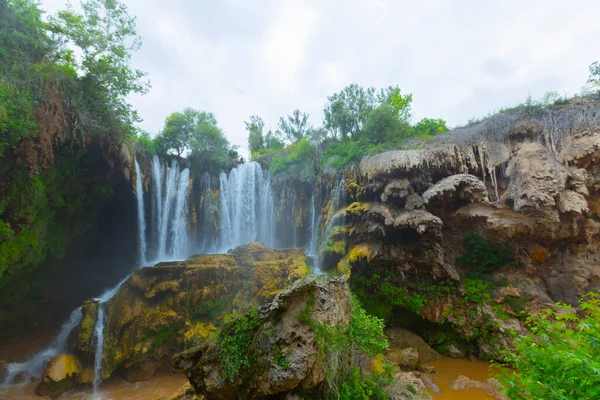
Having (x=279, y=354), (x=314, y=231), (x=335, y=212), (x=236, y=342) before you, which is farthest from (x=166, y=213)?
(x=279, y=354)

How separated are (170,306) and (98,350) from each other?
7.31ft

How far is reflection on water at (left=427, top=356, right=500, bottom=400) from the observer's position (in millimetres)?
6238

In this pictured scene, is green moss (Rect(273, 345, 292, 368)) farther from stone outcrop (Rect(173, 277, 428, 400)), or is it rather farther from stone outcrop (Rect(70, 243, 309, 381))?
stone outcrop (Rect(70, 243, 309, 381))

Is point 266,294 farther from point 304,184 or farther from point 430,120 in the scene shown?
point 430,120

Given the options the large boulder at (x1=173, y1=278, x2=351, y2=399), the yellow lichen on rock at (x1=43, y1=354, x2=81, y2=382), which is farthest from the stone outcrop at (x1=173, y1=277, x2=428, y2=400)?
the yellow lichen on rock at (x1=43, y1=354, x2=81, y2=382)

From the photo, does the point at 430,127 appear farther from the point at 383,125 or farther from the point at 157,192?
the point at 157,192

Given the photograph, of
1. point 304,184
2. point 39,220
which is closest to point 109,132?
point 39,220

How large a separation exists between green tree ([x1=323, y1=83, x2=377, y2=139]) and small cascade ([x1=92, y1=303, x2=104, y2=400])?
1551cm

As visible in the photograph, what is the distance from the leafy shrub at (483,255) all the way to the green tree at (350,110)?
9.76 meters

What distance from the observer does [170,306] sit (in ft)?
28.7

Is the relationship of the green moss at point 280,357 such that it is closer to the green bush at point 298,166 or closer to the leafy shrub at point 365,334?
the leafy shrub at point 365,334

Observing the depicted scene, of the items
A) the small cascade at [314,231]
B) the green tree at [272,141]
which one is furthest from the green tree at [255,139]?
the small cascade at [314,231]

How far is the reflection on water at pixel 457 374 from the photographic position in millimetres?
6238

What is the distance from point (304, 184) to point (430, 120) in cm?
823
